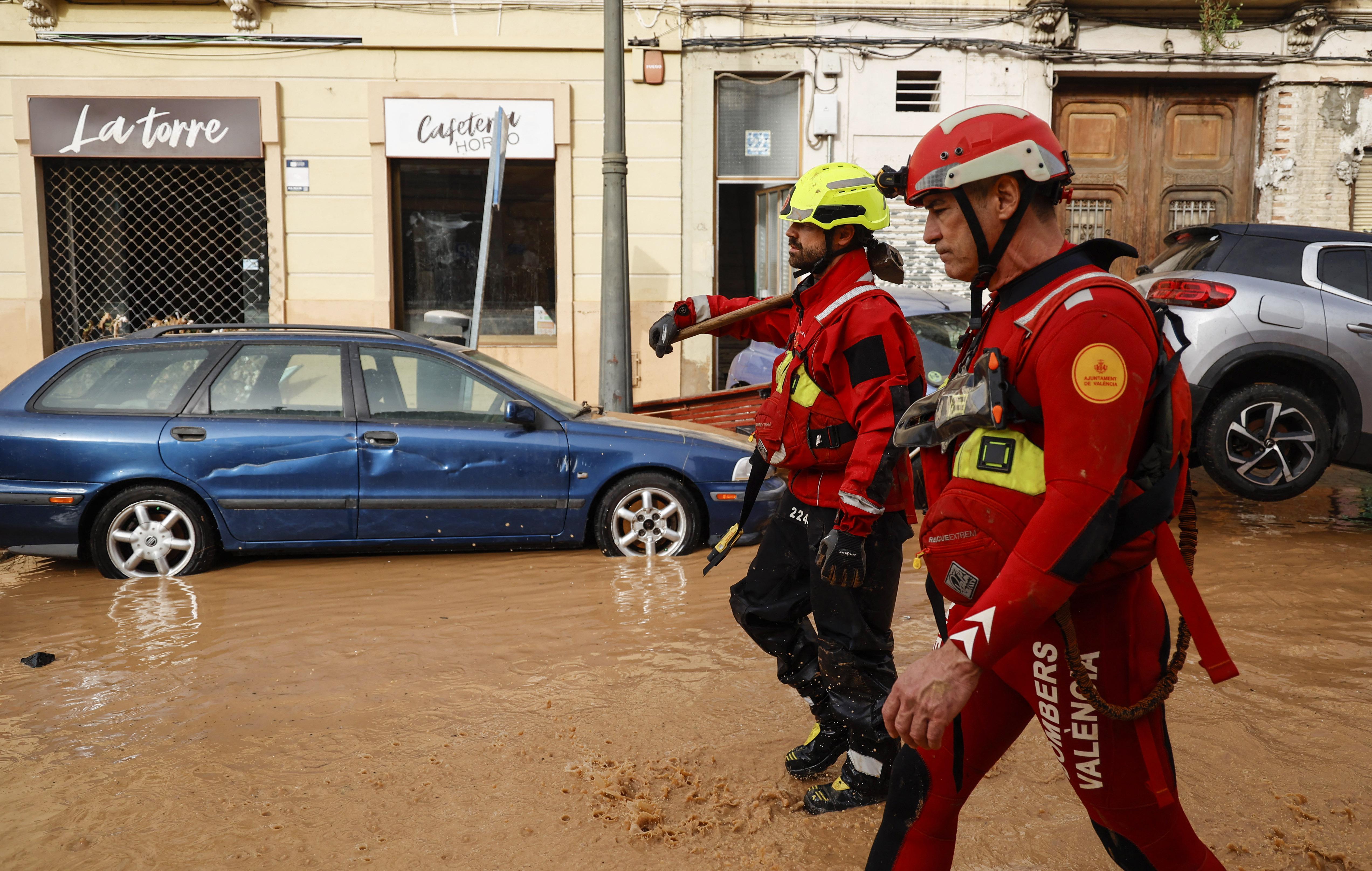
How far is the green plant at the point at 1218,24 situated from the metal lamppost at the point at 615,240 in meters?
7.13

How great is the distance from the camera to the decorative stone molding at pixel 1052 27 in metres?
11.5

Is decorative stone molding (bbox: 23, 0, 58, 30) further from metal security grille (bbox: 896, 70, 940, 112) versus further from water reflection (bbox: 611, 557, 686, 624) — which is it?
water reflection (bbox: 611, 557, 686, 624)

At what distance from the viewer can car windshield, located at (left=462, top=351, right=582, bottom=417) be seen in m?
6.51

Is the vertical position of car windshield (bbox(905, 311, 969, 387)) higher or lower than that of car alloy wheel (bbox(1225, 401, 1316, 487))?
higher

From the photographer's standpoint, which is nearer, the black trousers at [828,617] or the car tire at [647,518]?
the black trousers at [828,617]

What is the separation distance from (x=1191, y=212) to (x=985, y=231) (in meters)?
12.0

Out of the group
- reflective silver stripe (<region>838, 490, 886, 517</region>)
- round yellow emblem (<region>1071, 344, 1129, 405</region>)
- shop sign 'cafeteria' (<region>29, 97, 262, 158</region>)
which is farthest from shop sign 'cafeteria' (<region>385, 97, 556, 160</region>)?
round yellow emblem (<region>1071, 344, 1129, 405</region>)

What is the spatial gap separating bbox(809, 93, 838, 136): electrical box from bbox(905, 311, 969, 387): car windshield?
433 centimetres

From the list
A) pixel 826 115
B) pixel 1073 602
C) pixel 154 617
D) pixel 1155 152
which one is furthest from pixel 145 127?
pixel 1073 602

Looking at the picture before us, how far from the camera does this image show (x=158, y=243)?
12031 mm

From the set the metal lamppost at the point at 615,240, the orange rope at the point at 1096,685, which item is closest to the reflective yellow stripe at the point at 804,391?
the orange rope at the point at 1096,685

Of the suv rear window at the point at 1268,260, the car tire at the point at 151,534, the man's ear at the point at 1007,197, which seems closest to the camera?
the man's ear at the point at 1007,197

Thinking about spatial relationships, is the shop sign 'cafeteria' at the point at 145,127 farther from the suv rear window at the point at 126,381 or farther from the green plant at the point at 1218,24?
the green plant at the point at 1218,24

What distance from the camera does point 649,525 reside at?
6.36 meters
